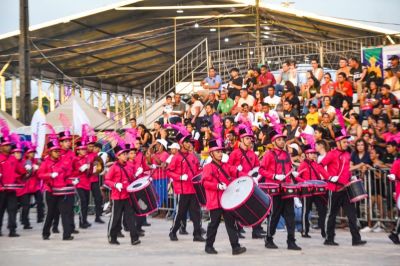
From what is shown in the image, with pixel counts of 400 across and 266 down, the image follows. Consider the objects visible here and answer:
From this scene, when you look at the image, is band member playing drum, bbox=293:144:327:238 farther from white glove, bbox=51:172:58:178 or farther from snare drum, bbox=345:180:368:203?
white glove, bbox=51:172:58:178

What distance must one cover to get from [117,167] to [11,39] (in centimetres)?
1471

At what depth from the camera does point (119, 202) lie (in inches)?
474

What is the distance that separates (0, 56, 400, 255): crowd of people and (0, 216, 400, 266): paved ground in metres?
0.30

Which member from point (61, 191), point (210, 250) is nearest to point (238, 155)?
point (210, 250)

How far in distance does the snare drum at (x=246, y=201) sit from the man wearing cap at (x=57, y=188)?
3684mm

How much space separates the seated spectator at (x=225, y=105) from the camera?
730 inches

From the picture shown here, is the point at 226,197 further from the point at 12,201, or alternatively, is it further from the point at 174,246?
the point at 12,201

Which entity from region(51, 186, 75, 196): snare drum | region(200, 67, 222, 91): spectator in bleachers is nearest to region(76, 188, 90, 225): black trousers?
region(51, 186, 75, 196): snare drum

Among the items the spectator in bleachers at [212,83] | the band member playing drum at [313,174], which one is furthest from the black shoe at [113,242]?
the spectator in bleachers at [212,83]

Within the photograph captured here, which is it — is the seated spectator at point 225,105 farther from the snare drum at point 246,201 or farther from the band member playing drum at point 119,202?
the snare drum at point 246,201

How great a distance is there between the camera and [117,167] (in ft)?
40.0

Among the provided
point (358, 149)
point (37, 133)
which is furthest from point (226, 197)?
point (37, 133)

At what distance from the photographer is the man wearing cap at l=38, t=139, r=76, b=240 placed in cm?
1255

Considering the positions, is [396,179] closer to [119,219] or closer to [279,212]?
[279,212]
